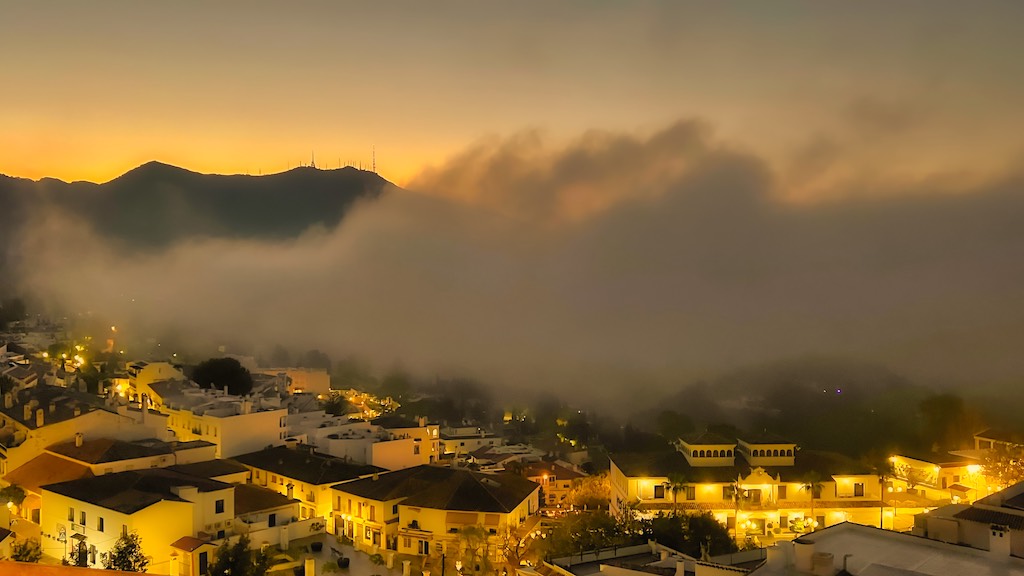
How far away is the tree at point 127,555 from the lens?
13.2m

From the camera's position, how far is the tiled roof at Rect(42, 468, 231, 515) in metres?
14.8

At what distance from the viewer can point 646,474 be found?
2217 cm

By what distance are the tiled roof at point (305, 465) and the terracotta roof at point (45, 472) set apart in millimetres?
4655

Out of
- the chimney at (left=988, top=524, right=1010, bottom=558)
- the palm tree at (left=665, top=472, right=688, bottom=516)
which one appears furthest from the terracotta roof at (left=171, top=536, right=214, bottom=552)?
the chimney at (left=988, top=524, right=1010, bottom=558)

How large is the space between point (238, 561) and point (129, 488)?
3.31 m

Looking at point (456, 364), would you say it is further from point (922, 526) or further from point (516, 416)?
point (922, 526)

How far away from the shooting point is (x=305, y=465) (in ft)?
70.6

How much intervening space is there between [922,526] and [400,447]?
46.5 feet

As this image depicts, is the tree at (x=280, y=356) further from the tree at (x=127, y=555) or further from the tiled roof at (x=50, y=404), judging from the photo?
the tree at (x=127, y=555)

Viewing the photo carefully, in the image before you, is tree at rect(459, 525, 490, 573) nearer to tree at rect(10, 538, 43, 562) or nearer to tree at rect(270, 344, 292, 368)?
tree at rect(10, 538, 43, 562)

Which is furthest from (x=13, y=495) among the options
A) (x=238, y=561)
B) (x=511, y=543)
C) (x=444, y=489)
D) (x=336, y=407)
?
(x=336, y=407)

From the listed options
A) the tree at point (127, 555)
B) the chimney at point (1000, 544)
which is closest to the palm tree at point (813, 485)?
the chimney at point (1000, 544)

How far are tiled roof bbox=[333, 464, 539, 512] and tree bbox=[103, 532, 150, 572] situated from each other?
19.6ft

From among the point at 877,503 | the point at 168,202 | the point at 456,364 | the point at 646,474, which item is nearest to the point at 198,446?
the point at 646,474
